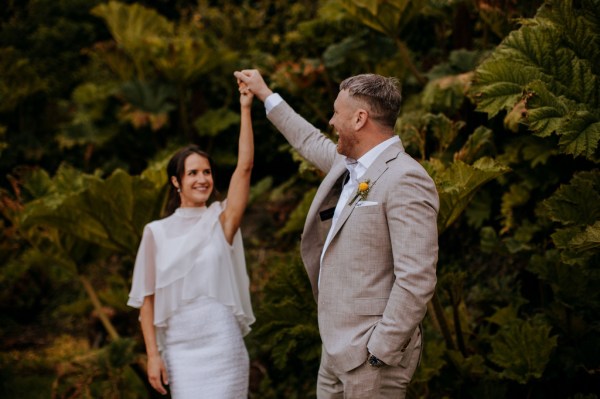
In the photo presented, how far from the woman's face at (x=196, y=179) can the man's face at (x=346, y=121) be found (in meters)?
1.03

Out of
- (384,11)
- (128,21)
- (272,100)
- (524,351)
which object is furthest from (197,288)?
(128,21)

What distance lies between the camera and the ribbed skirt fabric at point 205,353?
10.7ft

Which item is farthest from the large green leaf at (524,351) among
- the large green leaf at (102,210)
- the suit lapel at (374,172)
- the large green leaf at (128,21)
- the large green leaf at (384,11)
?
the large green leaf at (128,21)

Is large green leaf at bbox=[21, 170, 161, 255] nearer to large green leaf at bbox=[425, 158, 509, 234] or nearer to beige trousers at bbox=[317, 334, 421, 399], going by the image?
large green leaf at bbox=[425, 158, 509, 234]

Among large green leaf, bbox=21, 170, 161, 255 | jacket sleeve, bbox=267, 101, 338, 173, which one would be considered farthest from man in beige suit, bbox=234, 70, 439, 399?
large green leaf, bbox=21, 170, 161, 255

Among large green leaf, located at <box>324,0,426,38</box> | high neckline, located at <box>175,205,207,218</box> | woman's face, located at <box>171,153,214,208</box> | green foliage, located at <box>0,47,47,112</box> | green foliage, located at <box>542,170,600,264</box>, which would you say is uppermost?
green foliage, located at <box>0,47,47,112</box>

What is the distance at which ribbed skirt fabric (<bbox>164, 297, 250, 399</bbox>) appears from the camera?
327 centimetres

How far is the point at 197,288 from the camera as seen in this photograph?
3.39 m

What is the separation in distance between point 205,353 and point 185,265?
452 mm

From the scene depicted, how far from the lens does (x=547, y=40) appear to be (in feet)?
10.9

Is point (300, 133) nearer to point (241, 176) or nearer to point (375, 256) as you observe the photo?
point (241, 176)

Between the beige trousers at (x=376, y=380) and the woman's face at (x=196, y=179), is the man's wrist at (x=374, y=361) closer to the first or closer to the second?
the beige trousers at (x=376, y=380)

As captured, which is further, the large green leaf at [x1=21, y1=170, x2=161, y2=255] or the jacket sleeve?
the large green leaf at [x1=21, y1=170, x2=161, y2=255]

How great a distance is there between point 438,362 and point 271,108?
1.75 meters
